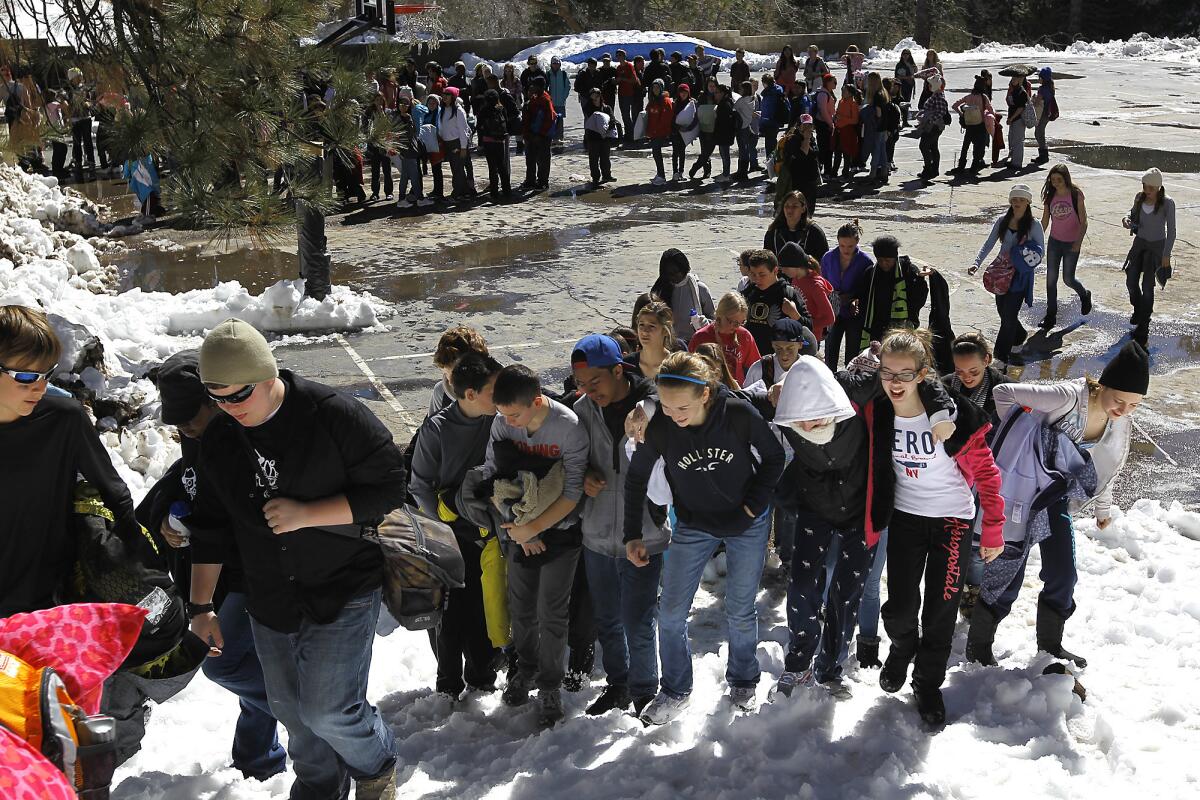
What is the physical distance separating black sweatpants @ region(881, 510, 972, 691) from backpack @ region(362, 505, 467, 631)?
193 cm

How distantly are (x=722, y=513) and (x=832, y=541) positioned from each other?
0.59 m

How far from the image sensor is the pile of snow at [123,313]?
8.20 metres

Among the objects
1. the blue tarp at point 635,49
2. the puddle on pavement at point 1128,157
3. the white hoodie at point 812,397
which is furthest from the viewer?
the blue tarp at point 635,49

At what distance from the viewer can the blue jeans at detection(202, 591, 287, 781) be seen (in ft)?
14.6

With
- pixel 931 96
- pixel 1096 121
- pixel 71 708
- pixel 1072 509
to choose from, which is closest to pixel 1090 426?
pixel 1072 509

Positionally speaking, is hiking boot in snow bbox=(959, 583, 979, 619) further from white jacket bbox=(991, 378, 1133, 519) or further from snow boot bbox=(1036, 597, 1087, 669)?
white jacket bbox=(991, 378, 1133, 519)

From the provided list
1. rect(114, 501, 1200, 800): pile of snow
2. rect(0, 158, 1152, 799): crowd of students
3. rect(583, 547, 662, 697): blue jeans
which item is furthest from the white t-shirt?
rect(583, 547, 662, 697): blue jeans

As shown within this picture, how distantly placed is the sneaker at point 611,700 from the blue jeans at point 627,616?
0.10 feet

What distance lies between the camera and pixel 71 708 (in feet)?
8.75

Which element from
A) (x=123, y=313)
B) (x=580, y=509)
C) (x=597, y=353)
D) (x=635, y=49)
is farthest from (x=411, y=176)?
(x=635, y=49)

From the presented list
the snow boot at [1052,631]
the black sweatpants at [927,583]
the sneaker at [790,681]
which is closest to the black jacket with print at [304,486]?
the sneaker at [790,681]

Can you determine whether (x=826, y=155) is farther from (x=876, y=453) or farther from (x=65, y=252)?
(x=876, y=453)

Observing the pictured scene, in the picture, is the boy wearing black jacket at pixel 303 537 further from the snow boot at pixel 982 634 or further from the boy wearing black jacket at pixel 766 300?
the boy wearing black jacket at pixel 766 300

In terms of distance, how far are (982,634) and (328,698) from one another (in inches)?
123
